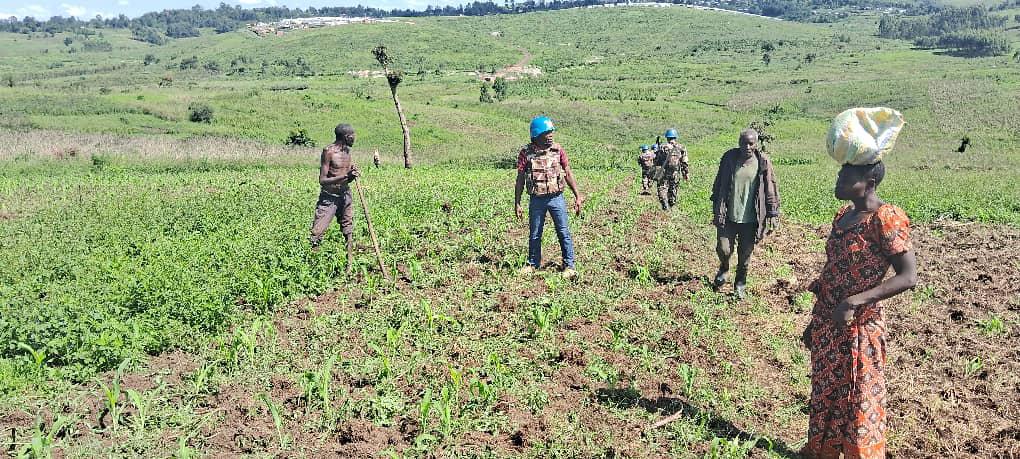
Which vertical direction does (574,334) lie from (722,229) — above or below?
below

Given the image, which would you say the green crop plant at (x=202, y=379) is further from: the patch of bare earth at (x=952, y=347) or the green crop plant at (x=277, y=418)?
the patch of bare earth at (x=952, y=347)

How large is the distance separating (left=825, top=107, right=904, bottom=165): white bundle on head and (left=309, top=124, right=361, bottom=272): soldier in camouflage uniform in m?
6.13

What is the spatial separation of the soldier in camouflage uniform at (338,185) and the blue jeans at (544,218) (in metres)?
2.32

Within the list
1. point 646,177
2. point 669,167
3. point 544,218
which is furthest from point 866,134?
point 646,177

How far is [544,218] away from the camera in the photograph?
28.0ft

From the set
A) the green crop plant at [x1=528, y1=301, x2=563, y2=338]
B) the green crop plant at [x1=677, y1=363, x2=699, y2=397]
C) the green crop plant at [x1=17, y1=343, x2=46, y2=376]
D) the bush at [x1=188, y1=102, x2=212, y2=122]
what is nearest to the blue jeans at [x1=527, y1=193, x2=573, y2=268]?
the green crop plant at [x1=528, y1=301, x2=563, y2=338]

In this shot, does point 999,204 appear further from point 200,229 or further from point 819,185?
point 200,229

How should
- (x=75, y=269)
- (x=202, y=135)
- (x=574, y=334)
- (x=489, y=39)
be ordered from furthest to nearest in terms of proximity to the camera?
(x=489, y=39) < (x=202, y=135) < (x=75, y=269) < (x=574, y=334)

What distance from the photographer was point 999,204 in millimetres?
→ 14055

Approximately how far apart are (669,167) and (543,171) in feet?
21.7

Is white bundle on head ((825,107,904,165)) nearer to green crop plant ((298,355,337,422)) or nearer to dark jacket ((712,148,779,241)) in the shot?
dark jacket ((712,148,779,241))

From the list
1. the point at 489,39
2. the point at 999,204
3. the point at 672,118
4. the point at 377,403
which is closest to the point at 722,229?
the point at 377,403

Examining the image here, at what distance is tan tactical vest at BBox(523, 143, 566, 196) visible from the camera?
8125mm

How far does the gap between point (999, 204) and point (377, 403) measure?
1425cm
